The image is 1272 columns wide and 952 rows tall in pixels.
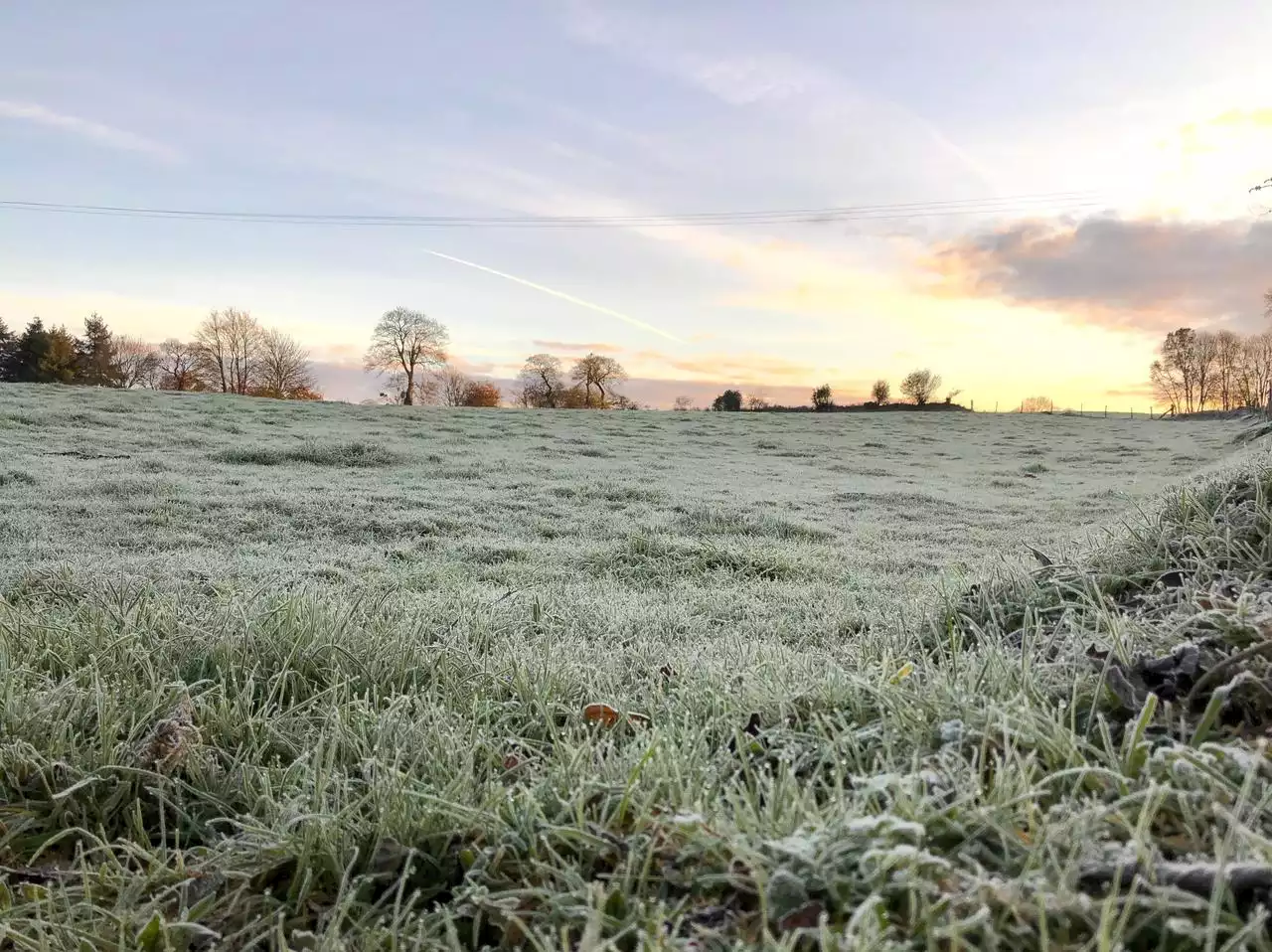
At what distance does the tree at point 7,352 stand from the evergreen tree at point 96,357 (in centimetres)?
341

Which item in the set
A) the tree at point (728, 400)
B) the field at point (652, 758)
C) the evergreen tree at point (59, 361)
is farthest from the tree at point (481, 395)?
the field at point (652, 758)

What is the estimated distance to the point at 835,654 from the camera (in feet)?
11.8

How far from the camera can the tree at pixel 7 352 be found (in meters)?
49.5

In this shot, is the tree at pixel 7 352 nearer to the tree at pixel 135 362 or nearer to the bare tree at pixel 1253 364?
the tree at pixel 135 362

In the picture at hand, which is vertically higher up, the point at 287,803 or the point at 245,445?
the point at 245,445

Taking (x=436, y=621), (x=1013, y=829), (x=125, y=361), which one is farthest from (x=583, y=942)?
(x=125, y=361)

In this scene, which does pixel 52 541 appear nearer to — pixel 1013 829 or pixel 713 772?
pixel 713 772

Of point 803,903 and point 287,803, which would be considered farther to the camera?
point 287,803

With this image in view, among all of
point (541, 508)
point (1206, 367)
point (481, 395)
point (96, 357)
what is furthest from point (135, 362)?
point (1206, 367)

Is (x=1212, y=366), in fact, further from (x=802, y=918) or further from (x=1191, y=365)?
(x=802, y=918)

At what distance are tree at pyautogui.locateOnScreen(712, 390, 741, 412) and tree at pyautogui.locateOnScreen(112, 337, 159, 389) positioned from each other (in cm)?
3879

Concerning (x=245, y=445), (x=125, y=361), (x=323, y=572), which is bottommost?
(x=323, y=572)

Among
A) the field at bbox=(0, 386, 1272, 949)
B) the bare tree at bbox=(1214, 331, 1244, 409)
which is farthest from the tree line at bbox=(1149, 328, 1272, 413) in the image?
the field at bbox=(0, 386, 1272, 949)

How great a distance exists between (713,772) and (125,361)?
62020mm
